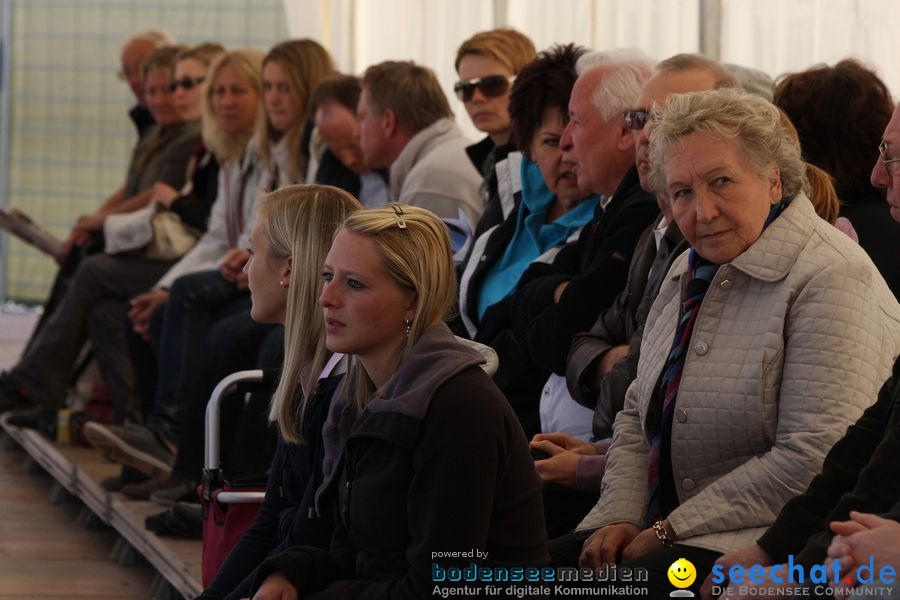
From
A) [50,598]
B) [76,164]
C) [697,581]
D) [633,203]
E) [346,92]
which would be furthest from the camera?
[76,164]

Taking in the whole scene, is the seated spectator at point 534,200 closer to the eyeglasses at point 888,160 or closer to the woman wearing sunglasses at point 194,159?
the eyeglasses at point 888,160

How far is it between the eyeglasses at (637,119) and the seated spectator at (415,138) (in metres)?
1.47

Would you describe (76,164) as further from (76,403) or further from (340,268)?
(340,268)

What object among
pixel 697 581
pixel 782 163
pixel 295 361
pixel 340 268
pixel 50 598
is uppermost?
pixel 782 163

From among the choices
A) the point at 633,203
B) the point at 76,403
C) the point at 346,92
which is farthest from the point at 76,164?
the point at 633,203

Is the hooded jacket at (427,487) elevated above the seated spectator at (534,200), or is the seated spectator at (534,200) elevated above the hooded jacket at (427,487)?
the seated spectator at (534,200)

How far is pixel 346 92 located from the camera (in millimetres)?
5219

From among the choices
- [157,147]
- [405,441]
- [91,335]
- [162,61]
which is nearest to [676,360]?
[405,441]

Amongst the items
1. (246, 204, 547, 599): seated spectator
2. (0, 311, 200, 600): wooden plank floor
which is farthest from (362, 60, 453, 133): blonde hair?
(246, 204, 547, 599): seated spectator

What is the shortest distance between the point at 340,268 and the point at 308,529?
450 millimetres

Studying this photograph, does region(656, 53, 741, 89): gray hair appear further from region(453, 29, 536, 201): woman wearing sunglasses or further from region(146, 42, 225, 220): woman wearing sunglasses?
region(146, 42, 225, 220): woman wearing sunglasses

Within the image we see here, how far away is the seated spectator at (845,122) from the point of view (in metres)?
3.16

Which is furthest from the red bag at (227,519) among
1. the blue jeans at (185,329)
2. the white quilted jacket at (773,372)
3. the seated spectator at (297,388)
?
the blue jeans at (185,329)

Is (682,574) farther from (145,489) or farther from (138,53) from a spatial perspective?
(138,53)
